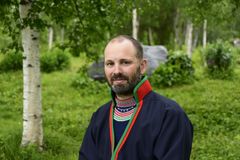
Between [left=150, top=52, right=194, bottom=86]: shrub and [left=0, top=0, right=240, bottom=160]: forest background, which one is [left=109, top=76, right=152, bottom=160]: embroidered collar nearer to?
[left=0, top=0, right=240, bottom=160]: forest background

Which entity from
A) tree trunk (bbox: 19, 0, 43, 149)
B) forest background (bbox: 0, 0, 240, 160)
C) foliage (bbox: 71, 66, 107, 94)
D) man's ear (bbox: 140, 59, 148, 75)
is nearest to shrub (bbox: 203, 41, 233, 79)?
forest background (bbox: 0, 0, 240, 160)

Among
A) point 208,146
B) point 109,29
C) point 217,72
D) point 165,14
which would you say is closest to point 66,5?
point 109,29

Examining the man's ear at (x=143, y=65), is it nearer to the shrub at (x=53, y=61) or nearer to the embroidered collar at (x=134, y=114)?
the embroidered collar at (x=134, y=114)

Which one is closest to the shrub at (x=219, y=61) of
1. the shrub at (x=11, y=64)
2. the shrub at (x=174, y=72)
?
the shrub at (x=174, y=72)

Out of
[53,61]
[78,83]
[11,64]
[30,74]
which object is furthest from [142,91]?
[53,61]

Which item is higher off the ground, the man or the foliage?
the man

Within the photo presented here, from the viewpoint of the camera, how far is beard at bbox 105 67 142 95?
2994 mm

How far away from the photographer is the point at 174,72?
597 inches

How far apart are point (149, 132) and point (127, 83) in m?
0.40

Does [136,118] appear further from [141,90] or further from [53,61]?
[53,61]

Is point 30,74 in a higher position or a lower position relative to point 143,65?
lower

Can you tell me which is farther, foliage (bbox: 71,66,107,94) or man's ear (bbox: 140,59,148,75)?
foliage (bbox: 71,66,107,94)

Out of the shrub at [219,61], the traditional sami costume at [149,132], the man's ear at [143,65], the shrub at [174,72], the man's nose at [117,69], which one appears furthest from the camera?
the shrub at [219,61]

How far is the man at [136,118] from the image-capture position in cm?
287
